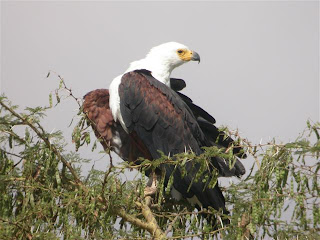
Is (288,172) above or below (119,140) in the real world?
below

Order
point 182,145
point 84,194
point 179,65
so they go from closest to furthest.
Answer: point 84,194, point 182,145, point 179,65

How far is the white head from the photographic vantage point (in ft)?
17.7

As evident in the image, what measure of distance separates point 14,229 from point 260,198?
4.42 ft

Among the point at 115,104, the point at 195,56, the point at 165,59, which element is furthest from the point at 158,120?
the point at 195,56

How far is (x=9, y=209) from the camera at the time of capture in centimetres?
319

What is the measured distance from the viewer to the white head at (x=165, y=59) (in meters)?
5.40

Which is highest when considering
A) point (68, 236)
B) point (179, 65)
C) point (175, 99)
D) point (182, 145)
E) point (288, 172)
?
point (179, 65)

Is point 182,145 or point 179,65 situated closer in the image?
point 182,145

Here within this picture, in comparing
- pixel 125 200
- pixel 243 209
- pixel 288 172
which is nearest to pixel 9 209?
pixel 125 200

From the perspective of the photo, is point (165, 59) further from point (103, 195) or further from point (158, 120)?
point (103, 195)

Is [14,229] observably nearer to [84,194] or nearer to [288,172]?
[84,194]

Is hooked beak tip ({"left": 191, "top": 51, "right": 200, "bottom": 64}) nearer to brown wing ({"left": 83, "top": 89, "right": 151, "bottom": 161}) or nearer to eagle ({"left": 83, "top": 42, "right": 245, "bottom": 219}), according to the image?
eagle ({"left": 83, "top": 42, "right": 245, "bottom": 219})

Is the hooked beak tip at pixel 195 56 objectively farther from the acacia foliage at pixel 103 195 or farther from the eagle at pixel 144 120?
the acacia foliage at pixel 103 195

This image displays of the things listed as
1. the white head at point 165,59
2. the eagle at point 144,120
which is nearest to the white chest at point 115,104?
the eagle at point 144,120
